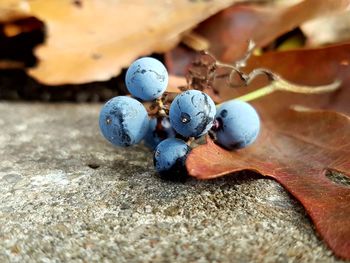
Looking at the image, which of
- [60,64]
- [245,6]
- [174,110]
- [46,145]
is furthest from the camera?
[245,6]

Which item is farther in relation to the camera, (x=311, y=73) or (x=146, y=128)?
(x=311, y=73)

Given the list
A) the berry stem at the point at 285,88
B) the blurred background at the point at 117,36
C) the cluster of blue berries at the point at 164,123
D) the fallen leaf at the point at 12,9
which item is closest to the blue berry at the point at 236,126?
the cluster of blue berries at the point at 164,123

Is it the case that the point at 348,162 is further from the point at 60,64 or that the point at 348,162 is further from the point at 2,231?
the point at 60,64

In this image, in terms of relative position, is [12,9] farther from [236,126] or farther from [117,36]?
[236,126]

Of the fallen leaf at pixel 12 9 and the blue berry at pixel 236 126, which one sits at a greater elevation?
the fallen leaf at pixel 12 9

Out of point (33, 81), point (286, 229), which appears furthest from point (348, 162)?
point (33, 81)

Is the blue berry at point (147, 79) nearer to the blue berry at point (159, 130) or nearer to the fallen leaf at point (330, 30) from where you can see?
the blue berry at point (159, 130)

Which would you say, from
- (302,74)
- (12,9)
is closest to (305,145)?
(302,74)
